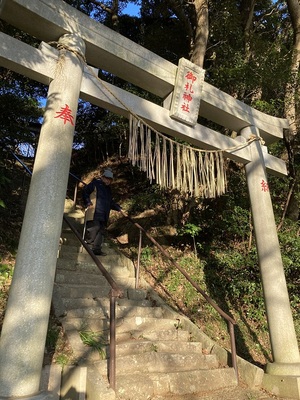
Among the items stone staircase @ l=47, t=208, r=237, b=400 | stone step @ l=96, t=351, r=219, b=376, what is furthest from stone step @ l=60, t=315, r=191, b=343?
stone step @ l=96, t=351, r=219, b=376

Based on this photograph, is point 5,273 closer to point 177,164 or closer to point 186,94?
point 177,164

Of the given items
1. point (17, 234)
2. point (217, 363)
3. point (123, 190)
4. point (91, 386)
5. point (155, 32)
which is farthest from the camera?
point (123, 190)

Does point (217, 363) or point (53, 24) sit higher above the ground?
point (53, 24)

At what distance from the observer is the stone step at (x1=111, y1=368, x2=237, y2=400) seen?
3234 millimetres

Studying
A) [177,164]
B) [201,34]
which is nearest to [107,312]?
[177,164]

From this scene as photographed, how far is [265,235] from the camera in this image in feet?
16.6

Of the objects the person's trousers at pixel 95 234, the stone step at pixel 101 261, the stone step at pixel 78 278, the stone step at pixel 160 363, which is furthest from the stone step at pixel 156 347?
the person's trousers at pixel 95 234

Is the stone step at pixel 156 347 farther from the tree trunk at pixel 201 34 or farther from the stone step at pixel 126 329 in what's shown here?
the tree trunk at pixel 201 34

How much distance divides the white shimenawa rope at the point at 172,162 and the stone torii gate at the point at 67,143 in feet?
0.53

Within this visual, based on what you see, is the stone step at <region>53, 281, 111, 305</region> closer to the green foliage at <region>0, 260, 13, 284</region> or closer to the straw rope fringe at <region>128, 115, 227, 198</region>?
the green foliage at <region>0, 260, 13, 284</region>

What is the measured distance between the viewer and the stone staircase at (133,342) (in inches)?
132

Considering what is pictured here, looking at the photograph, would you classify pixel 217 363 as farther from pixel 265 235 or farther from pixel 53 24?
pixel 53 24

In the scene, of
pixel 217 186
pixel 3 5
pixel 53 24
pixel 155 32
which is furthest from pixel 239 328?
pixel 155 32

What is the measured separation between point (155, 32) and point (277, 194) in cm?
614
